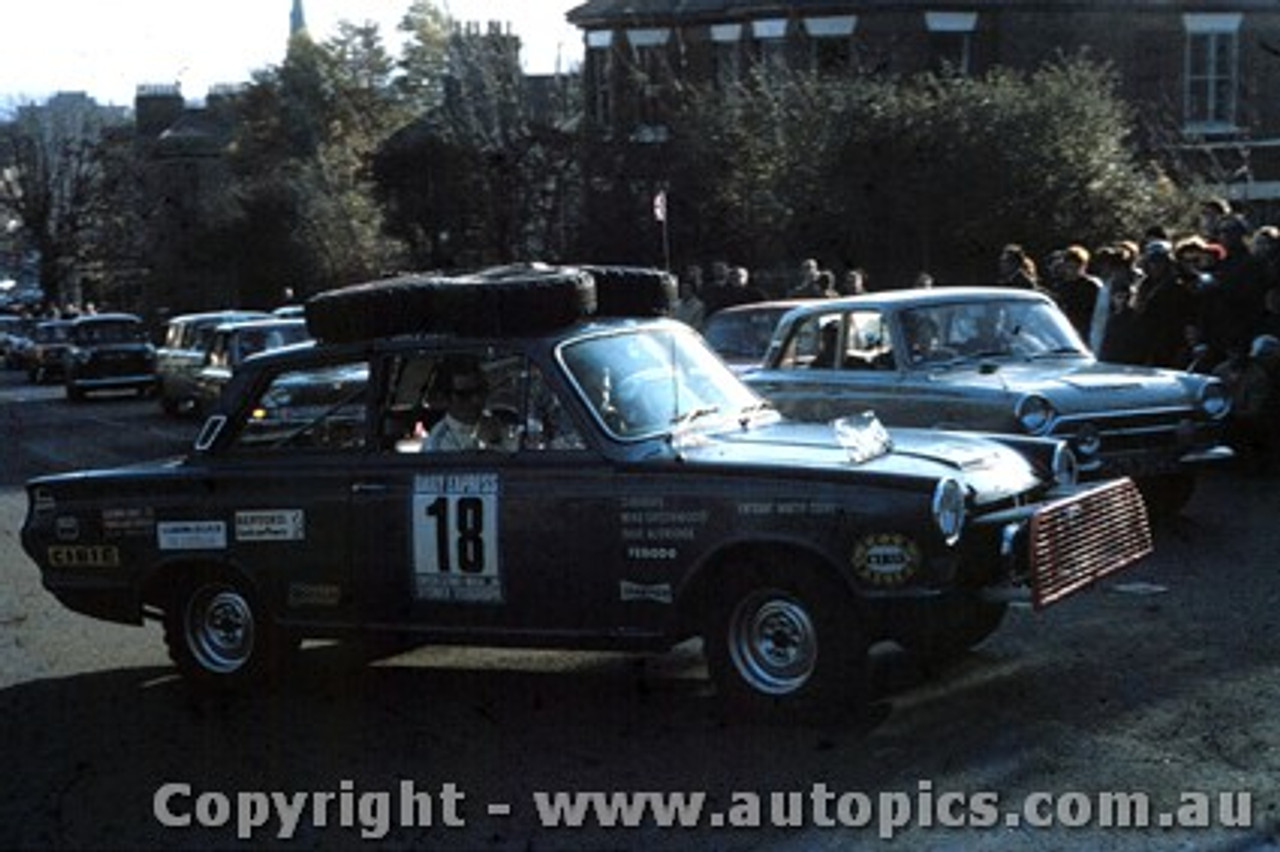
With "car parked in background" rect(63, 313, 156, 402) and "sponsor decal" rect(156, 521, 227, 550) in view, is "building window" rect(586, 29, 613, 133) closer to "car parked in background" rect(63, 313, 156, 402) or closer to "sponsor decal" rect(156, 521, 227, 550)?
"car parked in background" rect(63, 313, 156, 402)

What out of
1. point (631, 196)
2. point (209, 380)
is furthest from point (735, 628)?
point (631, 196)

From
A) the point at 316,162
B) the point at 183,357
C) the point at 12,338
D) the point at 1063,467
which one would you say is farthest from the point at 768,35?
the point at 1063,467

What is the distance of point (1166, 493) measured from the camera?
11.5 metres

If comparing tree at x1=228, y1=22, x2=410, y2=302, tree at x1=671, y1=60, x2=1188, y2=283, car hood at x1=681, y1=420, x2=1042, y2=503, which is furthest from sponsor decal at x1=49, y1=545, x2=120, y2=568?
tree at x1=228, y1=22, x2=410, y2=302

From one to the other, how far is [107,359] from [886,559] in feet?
90.3

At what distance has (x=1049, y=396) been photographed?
10.5 m

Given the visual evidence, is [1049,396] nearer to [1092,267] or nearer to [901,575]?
[901,575]

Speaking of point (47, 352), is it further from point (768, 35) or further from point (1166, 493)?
point (1166, 493)

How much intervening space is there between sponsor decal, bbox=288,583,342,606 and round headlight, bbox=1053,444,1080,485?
10.5ft

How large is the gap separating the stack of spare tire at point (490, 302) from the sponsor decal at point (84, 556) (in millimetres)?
A: 1424

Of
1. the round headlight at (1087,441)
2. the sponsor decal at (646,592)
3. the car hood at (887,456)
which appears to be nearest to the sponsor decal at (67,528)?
the sponsor decal at (646,592)

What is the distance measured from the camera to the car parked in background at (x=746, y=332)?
48.9 ft

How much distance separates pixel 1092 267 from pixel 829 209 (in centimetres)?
566

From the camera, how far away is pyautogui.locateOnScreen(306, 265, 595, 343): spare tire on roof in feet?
24.6
